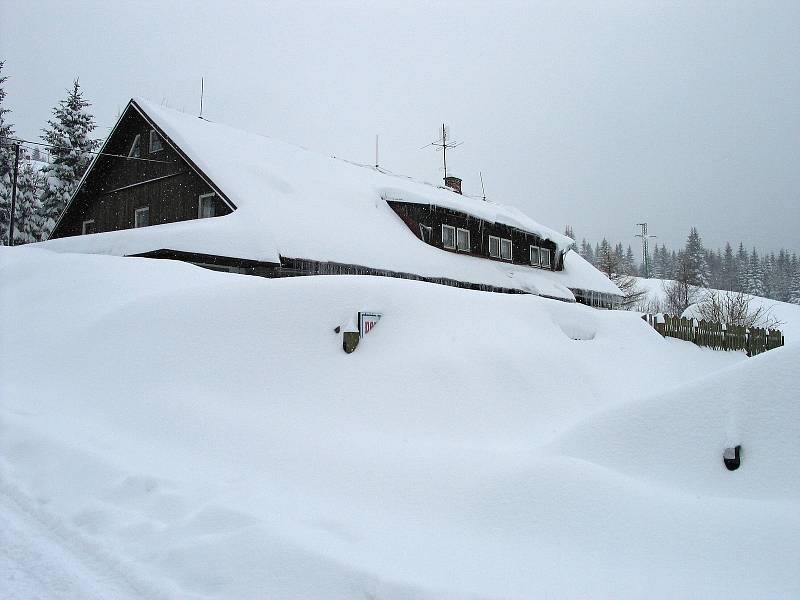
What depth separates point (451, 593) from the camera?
9.40 feet

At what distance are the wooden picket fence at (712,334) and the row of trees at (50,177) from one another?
28.6 meters

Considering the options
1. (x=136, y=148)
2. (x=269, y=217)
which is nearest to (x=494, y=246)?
(x=269, y=217)

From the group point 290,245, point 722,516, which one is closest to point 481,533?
point 722,516

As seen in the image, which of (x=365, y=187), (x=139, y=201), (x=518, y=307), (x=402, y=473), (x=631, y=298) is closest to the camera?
(x=402, y=473)

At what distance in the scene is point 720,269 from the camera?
11225 cm

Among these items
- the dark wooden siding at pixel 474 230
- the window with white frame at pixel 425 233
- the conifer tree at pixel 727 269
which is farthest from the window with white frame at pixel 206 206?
the conifer tree at pixel 727 269

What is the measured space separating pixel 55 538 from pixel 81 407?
273 centimetres

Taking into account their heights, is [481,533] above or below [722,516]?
below

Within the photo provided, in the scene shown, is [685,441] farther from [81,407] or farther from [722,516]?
[81,407]

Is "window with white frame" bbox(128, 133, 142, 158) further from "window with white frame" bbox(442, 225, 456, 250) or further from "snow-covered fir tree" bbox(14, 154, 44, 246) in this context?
"snow-covered fir tree" bbox(14, 154, 44, 246)

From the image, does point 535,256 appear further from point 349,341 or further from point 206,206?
point 349,341

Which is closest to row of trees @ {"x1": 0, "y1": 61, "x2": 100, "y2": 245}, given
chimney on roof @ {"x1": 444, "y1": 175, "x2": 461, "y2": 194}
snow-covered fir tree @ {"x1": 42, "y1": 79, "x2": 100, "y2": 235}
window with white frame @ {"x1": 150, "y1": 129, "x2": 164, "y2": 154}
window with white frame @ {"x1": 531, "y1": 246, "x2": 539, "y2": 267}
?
snow-covered fir tree @ {"x1": 42, "y1": 79, "x2": 100, "y2": 235}

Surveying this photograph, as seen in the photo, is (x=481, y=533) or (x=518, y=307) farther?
(x=518, y=307)

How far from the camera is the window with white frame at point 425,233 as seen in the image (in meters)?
20.4
